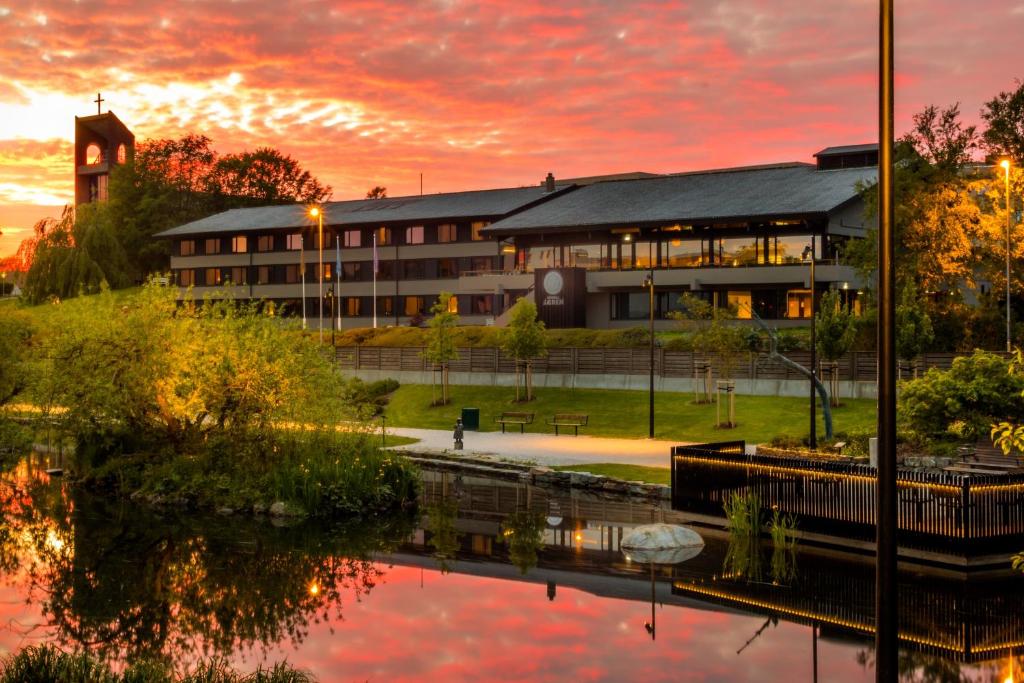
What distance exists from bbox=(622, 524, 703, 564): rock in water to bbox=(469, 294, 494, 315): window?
64051 mm

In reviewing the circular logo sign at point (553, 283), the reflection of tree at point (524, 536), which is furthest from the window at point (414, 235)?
the reflection of tree at point (524, 536)

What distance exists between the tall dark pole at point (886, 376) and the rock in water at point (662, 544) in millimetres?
12978

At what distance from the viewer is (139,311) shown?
36969 millimetres

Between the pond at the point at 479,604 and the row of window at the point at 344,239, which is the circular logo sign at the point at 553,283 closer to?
the row of window at the point at 344,239

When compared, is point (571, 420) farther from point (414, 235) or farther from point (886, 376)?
point (414, 235)

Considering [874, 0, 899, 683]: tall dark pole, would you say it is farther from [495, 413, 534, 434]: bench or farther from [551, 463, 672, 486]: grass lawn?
[495, 413, 534, 434]: bench

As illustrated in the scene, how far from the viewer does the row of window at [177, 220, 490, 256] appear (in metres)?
91.3

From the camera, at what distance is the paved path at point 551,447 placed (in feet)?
127

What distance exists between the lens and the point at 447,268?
9194cm

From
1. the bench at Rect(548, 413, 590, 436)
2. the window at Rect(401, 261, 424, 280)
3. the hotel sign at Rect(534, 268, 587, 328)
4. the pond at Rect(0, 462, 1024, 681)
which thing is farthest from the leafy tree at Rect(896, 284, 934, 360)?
the window at Rect(401, 261, 424, 280)

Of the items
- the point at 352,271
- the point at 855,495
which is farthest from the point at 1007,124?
the point at 352,271

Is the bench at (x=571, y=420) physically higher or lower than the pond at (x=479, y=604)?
higher

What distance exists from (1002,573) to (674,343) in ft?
113

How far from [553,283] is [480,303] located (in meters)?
18.2
